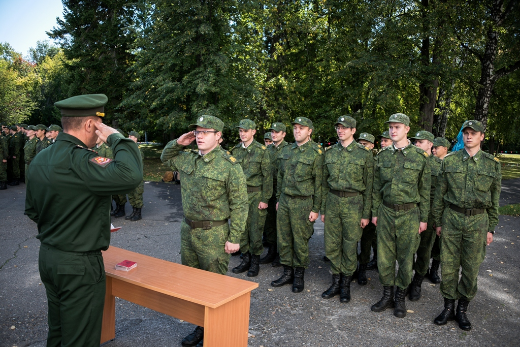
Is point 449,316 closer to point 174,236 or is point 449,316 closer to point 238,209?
point 238,209

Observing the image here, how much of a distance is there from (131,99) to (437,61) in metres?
12.7

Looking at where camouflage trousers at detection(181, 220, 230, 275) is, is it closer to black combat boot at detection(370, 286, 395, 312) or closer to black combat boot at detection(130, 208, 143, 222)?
black combat boot at detection(370, 286, 395, 312)

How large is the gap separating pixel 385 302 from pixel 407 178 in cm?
165

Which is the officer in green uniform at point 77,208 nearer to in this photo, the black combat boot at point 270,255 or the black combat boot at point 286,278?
the black combat boot at point 286,278

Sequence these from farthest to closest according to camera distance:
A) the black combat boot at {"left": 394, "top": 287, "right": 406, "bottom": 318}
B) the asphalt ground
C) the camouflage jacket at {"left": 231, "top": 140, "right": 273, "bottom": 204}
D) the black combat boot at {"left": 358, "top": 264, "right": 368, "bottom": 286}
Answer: the camouflage jacket at {"left": 231, "top": 140, "right": 273, "bottom": 204} < the black combat boot at {"left": 358, "top": 264, "right": 368, "bottom": 286} < the black combat boot at {"left": 394, "top": 287, "right": 406, "bottom": 318} < the asphalt ground

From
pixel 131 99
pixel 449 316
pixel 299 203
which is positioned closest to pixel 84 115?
pixel 299 203

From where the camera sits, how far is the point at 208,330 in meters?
3.19

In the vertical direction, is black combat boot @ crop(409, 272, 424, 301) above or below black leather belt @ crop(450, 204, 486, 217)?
below

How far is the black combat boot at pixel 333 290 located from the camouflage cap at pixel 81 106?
397 centimetres

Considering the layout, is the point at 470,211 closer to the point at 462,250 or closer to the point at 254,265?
the point at 462,250

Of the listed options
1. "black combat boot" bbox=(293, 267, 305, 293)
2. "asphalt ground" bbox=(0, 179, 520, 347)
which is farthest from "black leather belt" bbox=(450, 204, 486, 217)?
"black combat boot" bbox=(293, 267, 305, 293)

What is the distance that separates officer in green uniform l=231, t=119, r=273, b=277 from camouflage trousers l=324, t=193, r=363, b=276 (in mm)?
1249

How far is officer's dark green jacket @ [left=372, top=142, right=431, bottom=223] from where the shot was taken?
5098 millimetres

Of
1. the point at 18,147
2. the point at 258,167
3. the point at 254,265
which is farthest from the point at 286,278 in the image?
the point at 18,147
